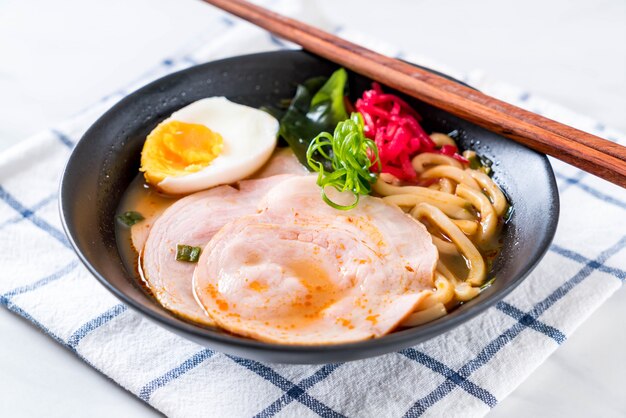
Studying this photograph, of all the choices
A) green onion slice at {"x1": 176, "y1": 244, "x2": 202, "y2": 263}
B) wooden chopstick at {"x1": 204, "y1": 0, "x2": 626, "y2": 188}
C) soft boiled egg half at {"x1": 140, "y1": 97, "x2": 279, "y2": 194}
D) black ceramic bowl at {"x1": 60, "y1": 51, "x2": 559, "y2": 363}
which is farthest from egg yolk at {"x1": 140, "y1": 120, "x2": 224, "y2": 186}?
wooden chopstick at {"x1": 204, "y1": 0, "x2": 626, "y2": 188}

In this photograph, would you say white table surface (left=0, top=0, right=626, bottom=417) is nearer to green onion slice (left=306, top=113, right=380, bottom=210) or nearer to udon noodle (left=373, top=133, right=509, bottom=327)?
udon noodle (left=373, top=133, right=509, bottom=327)

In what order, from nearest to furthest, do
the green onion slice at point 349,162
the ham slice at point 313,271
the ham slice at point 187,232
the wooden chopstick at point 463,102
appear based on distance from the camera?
the ham slice at point 313,271, the ham slice at point 187,232, the wooden chopstick at point 463,102, the green onion slice at point 349,162

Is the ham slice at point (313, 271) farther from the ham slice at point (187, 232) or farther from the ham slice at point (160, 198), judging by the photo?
the ham slice at point (160, 198)

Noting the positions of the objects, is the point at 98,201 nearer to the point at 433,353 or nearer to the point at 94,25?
the point at 433,353

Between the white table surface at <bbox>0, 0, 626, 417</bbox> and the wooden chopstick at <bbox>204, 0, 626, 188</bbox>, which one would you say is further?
the white table surface at <bbox>0, 0, 626, 417</bbox>

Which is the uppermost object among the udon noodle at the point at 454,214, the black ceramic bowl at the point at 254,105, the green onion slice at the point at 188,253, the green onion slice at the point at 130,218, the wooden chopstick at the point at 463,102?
the wooden chopstick at the point at 463,102

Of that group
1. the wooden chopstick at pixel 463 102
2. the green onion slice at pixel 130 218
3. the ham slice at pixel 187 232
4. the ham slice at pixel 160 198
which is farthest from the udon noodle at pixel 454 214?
the green onion slice at pixel 130 218

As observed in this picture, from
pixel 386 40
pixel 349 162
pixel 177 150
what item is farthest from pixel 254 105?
pixel 386 40

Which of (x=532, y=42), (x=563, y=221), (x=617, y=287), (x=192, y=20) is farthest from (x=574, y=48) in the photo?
(x=192, y=20)
